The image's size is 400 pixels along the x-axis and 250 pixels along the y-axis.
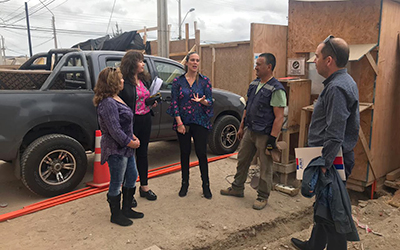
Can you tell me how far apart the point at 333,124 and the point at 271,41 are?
2954mm

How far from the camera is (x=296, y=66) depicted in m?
4.94

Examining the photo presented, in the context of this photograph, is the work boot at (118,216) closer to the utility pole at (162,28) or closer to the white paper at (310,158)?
the white paper at (310,158)

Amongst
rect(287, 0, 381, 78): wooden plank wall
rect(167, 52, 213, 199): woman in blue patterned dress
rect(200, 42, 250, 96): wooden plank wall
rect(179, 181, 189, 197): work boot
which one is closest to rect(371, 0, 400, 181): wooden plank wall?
rect(287, 0, 381, 78): wooden plank wall

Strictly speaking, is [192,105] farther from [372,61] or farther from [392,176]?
[392,176]

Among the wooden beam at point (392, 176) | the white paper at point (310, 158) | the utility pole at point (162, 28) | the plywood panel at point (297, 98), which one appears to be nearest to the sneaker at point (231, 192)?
the plywood panel at point (297, 98)

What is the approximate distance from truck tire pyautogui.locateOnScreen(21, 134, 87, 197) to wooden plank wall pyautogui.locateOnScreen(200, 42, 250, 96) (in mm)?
5841

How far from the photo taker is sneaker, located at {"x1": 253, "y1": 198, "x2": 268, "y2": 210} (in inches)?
151

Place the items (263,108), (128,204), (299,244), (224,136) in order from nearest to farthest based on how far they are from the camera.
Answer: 1. (299,244)
2. (128,204)
3. (263,108)
4. (224,136)

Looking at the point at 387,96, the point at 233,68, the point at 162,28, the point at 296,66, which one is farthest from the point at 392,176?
the point at 162,28

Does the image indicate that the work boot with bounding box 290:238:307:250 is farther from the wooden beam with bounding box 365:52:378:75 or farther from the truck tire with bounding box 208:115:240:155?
the truck tire with bounding box 208:115:240:155

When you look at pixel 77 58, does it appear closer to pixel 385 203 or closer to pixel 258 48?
pixel 258 48

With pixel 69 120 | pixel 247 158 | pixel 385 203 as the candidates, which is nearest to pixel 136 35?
pixel 69 120

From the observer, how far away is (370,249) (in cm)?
313

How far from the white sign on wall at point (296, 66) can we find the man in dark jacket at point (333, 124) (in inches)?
96.4
